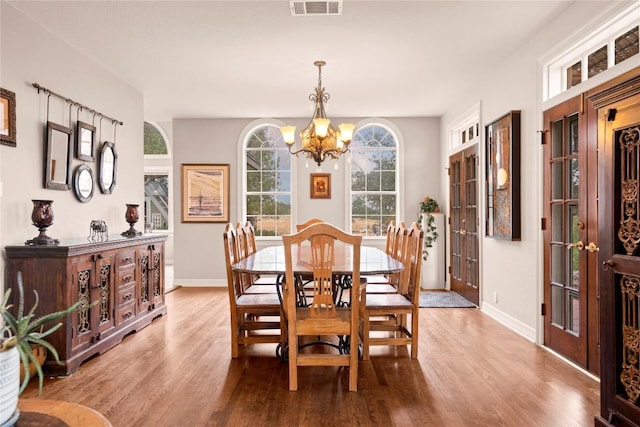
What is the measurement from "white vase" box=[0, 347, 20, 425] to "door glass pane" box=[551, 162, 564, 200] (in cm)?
365

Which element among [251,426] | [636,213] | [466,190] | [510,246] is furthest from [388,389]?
[466,190]

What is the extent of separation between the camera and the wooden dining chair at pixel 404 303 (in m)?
3.22

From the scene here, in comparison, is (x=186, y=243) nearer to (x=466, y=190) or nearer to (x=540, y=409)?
(x=466, y=190)

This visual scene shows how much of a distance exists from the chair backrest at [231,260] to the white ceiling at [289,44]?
5.58ft

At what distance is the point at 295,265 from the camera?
10.7 ft

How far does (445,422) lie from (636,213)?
1407 millimetres

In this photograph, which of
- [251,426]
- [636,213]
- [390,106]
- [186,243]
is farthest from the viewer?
[186,243]

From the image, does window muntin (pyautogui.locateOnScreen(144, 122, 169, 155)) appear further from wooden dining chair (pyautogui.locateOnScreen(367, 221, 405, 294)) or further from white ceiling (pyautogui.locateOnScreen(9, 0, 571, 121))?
wooden dining chair (pyautogui.locateOnScreen(367, 221, 405, 294))

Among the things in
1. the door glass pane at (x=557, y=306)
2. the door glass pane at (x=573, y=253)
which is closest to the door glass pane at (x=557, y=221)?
the door glass pane at (x=573, y=253)

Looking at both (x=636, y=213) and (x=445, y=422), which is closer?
(x=636, y=213)

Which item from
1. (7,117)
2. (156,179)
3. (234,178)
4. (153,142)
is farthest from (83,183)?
(156,179)

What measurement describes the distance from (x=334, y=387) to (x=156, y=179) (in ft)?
25.1

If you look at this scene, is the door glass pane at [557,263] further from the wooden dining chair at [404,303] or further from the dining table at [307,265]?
the dining table at [307,265]

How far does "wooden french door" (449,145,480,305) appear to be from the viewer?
5.50m
